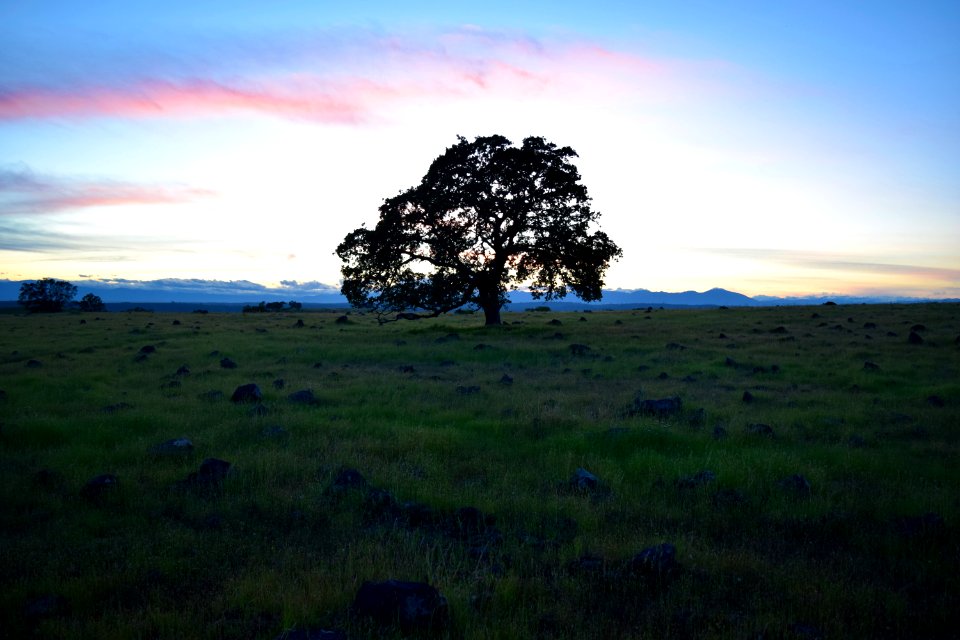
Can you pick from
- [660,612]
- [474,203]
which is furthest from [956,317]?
[660,612]

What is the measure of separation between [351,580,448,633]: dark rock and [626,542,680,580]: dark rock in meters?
2.11

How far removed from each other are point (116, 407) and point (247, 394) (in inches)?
114

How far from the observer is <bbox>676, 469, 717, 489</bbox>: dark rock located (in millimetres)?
8617

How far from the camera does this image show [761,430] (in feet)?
37.9

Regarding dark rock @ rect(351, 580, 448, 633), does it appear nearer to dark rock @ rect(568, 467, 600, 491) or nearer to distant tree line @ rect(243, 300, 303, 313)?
dark rock @ rect(568, 467, 600, 491)

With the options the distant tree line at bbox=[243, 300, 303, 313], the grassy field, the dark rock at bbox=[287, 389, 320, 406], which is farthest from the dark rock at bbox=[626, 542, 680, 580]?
the distant tree line at bbox=[243, 300, 303, 313]

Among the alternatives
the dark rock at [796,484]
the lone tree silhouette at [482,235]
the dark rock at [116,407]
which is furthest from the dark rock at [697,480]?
the lone tree silhouette at [482,235]

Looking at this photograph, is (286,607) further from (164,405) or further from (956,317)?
(956,317)

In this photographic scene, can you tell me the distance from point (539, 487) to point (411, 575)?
3.06 meters

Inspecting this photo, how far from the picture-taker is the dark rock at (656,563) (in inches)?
237

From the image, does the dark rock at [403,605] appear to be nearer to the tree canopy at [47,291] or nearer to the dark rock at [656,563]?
the dark rock at [656,563]

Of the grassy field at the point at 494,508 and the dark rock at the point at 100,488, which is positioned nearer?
the grassy field at the point at 494,508

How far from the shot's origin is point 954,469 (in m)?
9.18

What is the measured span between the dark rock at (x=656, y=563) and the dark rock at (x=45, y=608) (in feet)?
17.6
